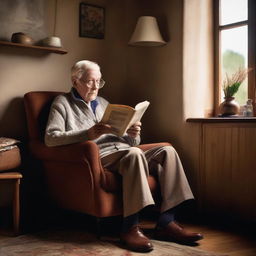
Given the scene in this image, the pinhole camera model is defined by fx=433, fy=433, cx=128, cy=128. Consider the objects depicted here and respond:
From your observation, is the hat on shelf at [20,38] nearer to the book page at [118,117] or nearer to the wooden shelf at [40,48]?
the wooden shelf at [40,48]

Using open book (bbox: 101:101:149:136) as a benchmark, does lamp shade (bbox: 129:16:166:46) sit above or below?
above

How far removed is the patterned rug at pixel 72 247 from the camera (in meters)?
2.31

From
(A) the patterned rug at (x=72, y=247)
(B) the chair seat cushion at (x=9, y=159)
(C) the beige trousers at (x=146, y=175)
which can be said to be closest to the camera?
(A) the patterned rug at (x=72, y=247)

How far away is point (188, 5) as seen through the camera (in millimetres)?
3170

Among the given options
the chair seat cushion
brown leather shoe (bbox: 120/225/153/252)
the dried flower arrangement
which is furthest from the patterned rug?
the dried flower arrangement

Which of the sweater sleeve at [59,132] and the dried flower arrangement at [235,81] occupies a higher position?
the dried flower arrangement at [235,81]

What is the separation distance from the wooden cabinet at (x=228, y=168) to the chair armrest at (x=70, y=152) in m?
0.94

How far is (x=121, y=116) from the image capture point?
2412 mm

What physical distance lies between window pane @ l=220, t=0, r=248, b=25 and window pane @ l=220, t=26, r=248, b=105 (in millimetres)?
73

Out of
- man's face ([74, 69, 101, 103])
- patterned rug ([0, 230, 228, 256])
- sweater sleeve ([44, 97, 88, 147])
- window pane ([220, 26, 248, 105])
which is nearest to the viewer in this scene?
patterned rug ([0, 230, 228, 256])

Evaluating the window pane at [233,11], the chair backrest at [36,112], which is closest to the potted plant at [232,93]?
the window pane at [233,11]

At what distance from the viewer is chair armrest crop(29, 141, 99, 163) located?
245 cm

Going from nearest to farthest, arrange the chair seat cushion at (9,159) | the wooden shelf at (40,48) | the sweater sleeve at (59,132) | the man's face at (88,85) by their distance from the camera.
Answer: the sweater sleeve at (59,132) → the chair seat cushion at (9,159) → the man's face at (88,85) → the wooden shelf at (40,48)

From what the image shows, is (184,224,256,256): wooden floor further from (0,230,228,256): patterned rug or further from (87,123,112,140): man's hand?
(87,123,112,140): man's hand
